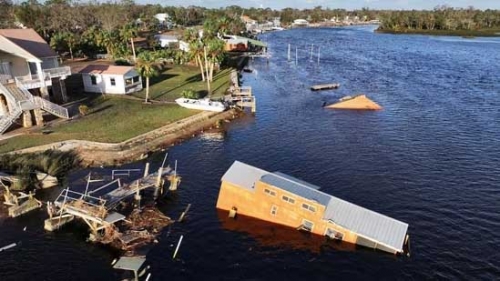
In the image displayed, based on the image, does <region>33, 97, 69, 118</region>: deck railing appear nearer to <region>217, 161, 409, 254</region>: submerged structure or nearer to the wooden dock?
<region>217, 161, 409, 254</region>: submerged structure

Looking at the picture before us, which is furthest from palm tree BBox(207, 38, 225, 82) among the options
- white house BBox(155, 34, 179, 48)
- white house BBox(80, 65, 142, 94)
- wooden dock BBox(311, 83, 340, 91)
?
white house BBox(155, 34, 179, 48)

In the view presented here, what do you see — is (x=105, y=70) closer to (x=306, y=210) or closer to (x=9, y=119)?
(x=9, y=119)

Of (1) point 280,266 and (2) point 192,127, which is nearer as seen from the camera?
(1) point 280,266

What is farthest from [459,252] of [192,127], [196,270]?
[192,127]

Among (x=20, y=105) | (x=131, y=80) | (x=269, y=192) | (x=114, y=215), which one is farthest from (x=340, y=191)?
(x=131, y=80)

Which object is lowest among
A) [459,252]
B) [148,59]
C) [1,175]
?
[459,252]

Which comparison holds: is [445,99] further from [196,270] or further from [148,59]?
[196,270]

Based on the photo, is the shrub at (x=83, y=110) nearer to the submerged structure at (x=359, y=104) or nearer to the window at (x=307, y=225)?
the window at (x=307, y=225)
